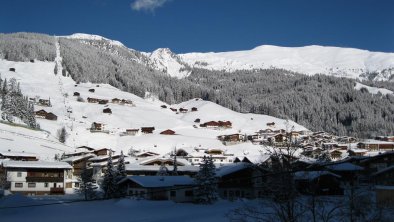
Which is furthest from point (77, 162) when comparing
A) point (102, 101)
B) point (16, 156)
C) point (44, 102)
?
point (102, 101)

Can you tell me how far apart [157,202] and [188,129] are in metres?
90.1

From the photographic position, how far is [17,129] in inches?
3482

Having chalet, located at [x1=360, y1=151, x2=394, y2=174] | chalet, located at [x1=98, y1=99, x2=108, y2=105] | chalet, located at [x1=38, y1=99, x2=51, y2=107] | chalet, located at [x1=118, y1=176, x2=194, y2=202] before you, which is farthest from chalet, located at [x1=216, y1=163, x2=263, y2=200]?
chalet, located at [x1=98, y1=99, x2=108, y2=105]

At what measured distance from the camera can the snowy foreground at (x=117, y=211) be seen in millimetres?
30766

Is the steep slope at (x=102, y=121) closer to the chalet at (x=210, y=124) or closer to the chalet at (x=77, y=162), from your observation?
the chalet at (x=77, y=162)

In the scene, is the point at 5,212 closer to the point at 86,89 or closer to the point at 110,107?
the point at 110,107

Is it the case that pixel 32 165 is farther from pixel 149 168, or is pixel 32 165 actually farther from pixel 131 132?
pixel 131 132

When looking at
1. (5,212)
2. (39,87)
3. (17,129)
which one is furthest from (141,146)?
(39,87)

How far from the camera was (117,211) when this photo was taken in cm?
3497

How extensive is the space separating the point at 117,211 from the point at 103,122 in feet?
323

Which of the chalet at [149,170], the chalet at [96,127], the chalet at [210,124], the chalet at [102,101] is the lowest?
the chalet at [149,170]

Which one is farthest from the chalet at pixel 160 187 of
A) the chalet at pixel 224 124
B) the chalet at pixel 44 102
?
the chalet at pixel 44 102

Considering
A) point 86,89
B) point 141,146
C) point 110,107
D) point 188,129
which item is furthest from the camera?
point 86,89

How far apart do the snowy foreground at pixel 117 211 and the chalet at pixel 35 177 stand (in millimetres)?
16368
